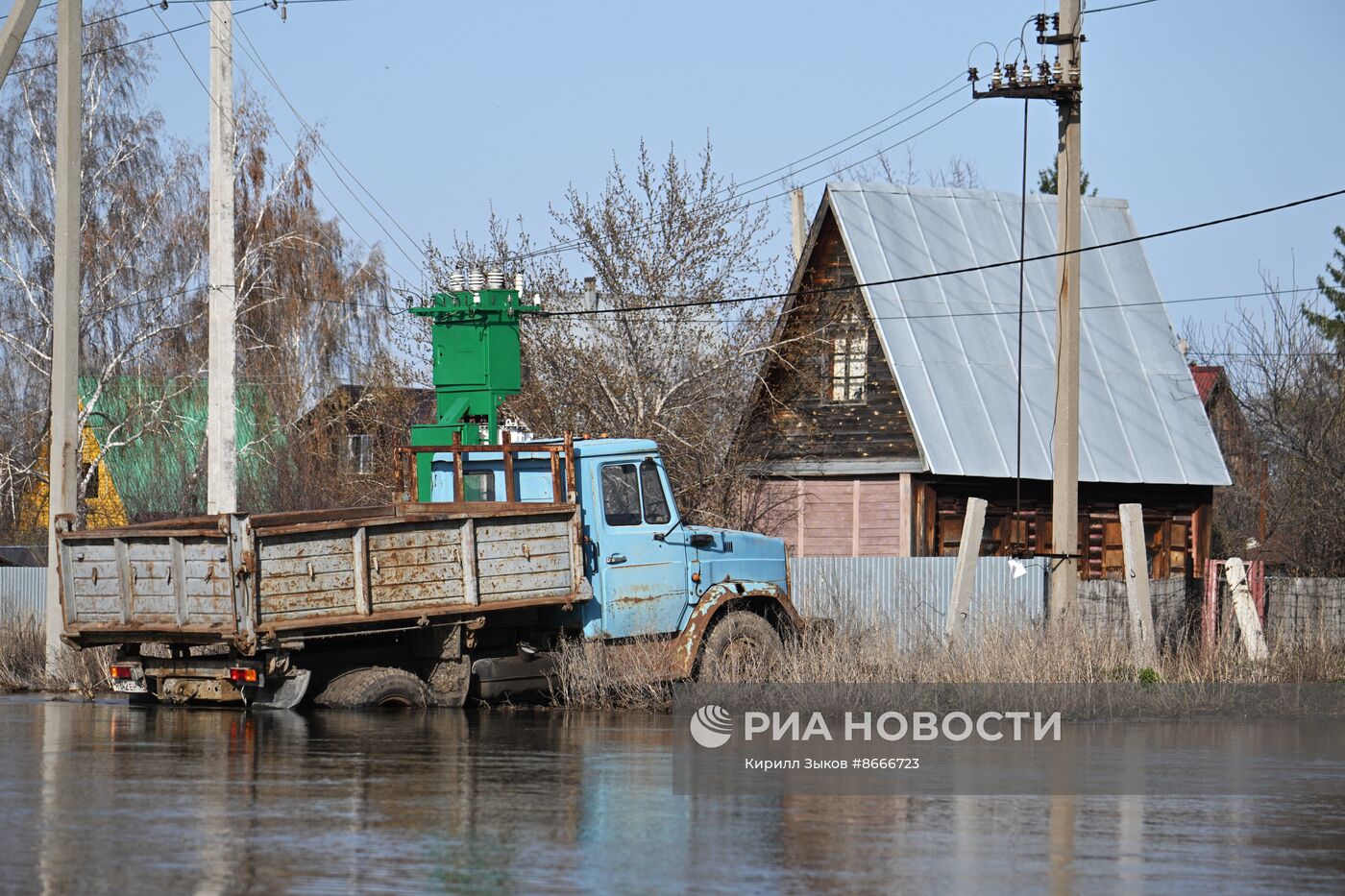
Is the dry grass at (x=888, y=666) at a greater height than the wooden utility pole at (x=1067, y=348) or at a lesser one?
lesser

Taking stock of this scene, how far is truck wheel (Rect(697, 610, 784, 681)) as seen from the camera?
16.0 m

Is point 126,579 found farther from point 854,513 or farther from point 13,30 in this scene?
point 854,513

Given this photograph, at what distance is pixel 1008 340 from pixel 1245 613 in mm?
11138

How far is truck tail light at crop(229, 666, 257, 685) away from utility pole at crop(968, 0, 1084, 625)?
8.54 m

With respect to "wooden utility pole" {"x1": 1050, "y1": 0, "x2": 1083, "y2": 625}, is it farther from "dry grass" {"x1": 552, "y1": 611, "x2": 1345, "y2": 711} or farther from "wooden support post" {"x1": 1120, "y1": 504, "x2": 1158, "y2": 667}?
"dry grass" {"x1": 552, "y1": 611, "x2": 1345, "y2": 711}

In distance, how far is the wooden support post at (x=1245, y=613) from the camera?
738 inches

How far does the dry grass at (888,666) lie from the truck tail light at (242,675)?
9.48 ft

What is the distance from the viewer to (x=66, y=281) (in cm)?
1908

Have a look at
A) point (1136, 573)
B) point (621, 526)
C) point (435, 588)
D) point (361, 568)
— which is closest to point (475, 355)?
point (621, 526)

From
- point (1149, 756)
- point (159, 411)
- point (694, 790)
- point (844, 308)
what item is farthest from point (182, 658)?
point (159, 411)

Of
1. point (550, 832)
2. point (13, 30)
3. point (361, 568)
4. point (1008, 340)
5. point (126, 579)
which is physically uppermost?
point (13, 30)

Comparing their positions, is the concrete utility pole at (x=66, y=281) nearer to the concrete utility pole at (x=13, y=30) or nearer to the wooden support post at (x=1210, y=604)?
the concrete utility pole at (x=13, y=30)

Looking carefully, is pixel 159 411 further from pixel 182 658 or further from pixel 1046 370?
pixel 182 658

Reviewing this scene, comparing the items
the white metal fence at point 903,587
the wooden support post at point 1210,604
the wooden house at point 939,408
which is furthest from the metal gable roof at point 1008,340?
the wooden support post at point 1210,604
